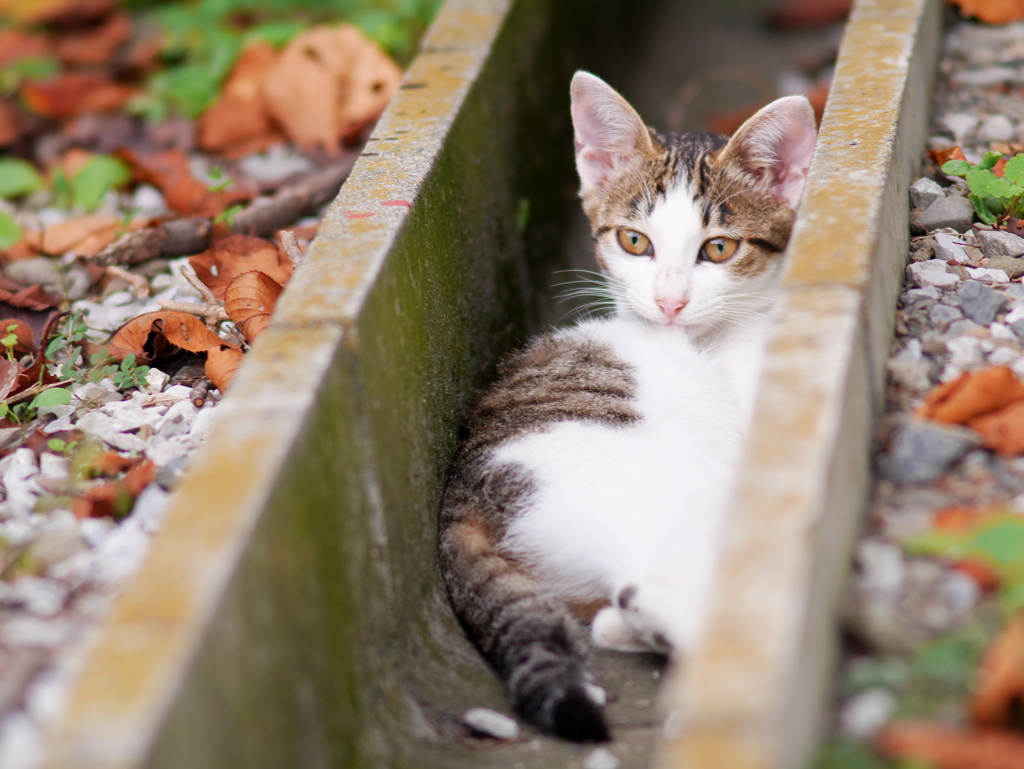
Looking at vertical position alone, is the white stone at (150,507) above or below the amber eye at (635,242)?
below

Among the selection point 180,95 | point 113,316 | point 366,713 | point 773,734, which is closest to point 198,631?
point 366,713

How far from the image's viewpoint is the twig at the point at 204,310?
3035 millimetres

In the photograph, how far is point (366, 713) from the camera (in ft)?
6.93

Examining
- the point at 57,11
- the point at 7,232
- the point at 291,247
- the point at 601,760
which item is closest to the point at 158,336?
the point at 291,247

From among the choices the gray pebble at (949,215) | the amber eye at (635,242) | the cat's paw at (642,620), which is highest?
the gray pebble at (949,215)

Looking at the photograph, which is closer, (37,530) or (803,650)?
(803,650)

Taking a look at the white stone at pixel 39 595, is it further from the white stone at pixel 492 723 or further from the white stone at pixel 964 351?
the white stone at pixel 964 351

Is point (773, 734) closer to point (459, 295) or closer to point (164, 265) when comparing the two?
point (459, 295)

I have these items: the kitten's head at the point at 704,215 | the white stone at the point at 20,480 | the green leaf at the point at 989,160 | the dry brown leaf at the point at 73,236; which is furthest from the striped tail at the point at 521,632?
the dry brown leaf at the point at 73,236

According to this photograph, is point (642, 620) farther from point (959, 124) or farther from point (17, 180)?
point (17, 180)

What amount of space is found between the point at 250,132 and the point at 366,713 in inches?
123

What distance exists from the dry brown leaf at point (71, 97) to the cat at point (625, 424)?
9.00 feet

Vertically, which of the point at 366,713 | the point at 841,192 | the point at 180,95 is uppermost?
the point at 180,95

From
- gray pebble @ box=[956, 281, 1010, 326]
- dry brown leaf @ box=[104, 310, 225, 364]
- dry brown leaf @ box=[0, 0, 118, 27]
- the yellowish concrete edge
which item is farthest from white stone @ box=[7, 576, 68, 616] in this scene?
dry brown leaf @ box=[0, 0, 118, 27]
